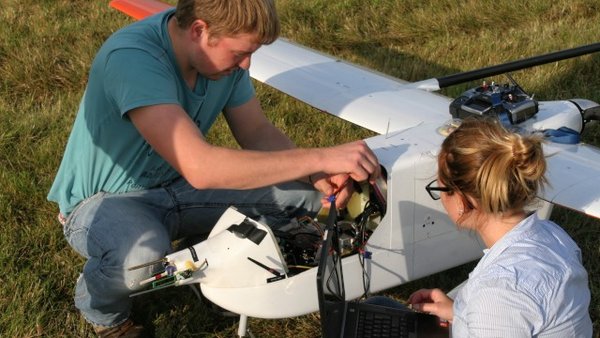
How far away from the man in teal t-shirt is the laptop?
0.37m

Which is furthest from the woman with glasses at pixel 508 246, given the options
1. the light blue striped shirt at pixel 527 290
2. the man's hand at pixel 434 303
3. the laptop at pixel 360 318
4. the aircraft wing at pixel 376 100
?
the aircraft wing at pixel 376 100

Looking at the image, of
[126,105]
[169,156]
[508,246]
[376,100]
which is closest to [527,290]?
[508,246]

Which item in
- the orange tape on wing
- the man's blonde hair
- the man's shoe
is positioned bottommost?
the man's shoe

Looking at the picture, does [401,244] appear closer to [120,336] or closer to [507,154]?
[507,154]

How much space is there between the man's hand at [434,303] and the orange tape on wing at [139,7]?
14.1 ft

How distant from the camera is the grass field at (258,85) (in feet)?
13.5

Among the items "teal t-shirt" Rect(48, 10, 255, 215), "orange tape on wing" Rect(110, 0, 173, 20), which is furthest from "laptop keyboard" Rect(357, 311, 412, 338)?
"orange tape on wing" Rect(110, 0, 173, 20)

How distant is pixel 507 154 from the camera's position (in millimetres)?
2391

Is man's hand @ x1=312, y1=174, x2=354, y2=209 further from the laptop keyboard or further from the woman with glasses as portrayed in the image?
the woman with glasses

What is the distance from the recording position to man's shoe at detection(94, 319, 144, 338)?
3.80 meters

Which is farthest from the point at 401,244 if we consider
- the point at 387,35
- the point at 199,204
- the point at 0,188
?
the point at 387,35

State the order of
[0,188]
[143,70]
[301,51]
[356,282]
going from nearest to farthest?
[143,70], [356,282], [0,188], [301,51]

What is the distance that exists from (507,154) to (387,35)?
6.29 meters

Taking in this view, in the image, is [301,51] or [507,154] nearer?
[507,154]
